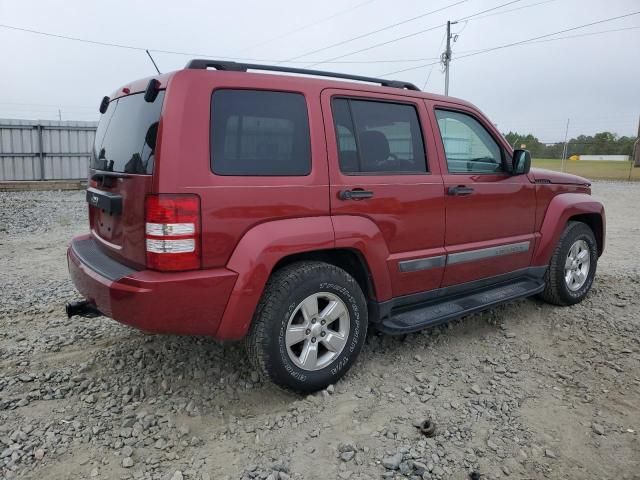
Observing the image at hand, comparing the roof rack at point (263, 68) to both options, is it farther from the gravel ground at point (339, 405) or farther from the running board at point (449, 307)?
the gravel ground at point (339, 405)

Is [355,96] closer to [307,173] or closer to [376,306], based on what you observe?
[307,173]

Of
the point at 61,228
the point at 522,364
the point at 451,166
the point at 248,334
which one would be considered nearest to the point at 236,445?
the point at 248,334

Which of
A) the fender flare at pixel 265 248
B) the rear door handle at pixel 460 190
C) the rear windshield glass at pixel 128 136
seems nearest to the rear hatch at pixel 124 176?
the rear windshield glass at pixel 128 136

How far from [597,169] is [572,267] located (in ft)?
91.9

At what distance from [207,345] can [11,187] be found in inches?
493

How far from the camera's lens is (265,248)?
2.76 metres

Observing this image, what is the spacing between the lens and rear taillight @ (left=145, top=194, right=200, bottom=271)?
2.56m

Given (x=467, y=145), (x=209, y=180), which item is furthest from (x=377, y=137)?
(x=209, y=180)

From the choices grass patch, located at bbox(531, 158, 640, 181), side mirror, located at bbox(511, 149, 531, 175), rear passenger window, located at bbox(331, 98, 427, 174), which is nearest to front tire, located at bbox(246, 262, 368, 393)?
rear passenger window, located at bbox(331, 98, 427, 174)

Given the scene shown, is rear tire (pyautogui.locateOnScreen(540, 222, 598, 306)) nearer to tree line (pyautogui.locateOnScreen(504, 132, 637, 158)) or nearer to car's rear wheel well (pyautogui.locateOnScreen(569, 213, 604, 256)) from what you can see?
car's rear wheel well (pyautogui.locateOnScreen(569, 213, 604, 256))

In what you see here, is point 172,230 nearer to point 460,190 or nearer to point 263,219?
point 263,219

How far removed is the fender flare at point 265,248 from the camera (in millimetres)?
2729

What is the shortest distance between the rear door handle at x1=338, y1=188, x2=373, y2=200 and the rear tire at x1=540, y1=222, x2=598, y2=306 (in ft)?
7.91

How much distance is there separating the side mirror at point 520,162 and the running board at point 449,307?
3.20 feet
